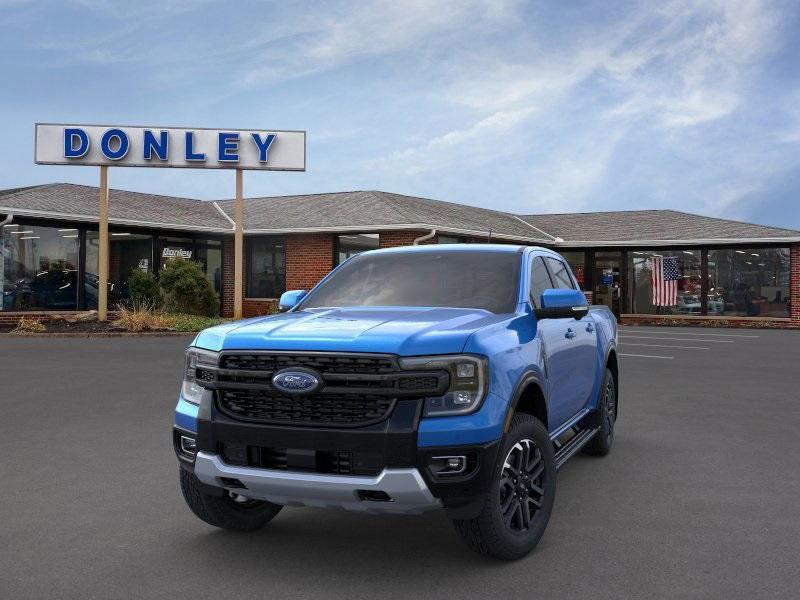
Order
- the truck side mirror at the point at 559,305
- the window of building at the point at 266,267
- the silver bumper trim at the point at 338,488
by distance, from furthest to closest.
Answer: the window of building at the point at 266,267
the truck side mirror at the point at 559,305
the silver bumper trim at the point at 338,488

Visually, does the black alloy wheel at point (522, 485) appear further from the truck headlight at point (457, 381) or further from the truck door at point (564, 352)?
the truck door at point (564, 352)

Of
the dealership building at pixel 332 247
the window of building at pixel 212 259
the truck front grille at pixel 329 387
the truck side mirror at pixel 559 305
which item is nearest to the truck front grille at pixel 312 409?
the truck front grille at pixel 329 387

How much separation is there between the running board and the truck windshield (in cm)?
105

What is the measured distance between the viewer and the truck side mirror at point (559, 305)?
477 centimetres

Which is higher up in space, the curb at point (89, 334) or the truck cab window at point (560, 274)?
the truck cab window at point (560, 274)

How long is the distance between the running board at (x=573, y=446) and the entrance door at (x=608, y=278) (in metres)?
25.5

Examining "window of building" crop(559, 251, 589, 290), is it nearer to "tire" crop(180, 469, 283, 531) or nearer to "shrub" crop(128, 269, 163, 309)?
"shrub" crop(128, 269, 163, 309)

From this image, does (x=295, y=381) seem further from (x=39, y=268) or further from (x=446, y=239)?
(x=446, y=239)

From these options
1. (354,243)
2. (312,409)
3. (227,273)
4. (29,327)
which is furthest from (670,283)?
(312,409)

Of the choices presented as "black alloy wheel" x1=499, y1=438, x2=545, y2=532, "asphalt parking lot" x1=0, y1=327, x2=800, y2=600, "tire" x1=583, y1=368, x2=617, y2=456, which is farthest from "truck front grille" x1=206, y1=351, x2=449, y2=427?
"tire" x1=583, y1=368, x2=617, y2=456

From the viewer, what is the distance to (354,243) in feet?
89.0

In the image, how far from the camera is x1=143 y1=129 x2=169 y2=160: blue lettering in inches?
928

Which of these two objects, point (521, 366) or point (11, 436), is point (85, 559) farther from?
point (11, 436)

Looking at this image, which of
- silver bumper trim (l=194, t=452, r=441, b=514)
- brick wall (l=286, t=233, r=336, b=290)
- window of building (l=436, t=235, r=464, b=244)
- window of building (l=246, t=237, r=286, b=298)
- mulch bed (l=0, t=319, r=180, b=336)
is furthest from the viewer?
window of building (l=246, t=237, r=286, b=298)
